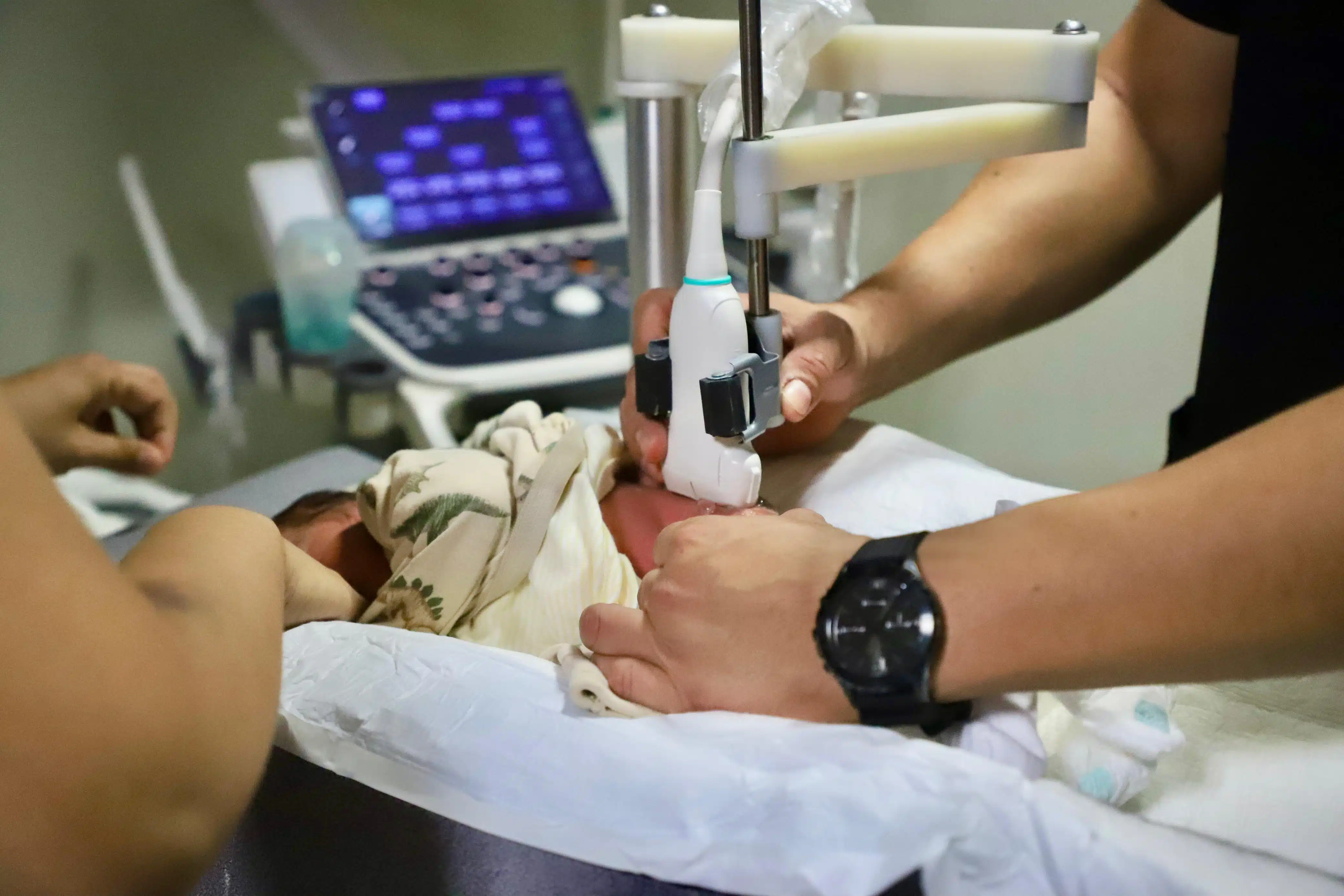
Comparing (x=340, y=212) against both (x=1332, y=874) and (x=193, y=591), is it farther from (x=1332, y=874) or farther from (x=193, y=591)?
(x=1332, y=874)

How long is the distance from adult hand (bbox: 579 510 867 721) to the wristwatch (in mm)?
12

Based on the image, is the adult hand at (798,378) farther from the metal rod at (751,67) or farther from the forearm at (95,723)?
the forearm at (95,723)

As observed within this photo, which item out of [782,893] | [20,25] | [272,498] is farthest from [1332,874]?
[20,25]

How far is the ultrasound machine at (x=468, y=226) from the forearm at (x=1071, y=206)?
0.46 meters

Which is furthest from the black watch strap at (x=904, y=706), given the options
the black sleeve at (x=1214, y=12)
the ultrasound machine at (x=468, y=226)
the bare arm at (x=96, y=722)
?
the ultrasound machine at (x=468, y=226)

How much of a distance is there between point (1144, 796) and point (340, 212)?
4.06ft

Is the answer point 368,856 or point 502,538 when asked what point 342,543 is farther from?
point 368,856

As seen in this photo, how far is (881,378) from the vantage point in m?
0.96

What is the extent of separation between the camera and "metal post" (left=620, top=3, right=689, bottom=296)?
2.73ft

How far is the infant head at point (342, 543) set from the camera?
89 centimetres

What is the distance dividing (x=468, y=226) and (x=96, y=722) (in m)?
1.25

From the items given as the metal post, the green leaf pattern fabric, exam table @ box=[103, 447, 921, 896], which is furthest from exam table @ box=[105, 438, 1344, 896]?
the metal post

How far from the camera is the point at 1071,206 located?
99 cm

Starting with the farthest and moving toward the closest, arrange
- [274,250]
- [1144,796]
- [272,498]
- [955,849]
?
[274,250]
[272,498]
[1144,796]
[955,849]
